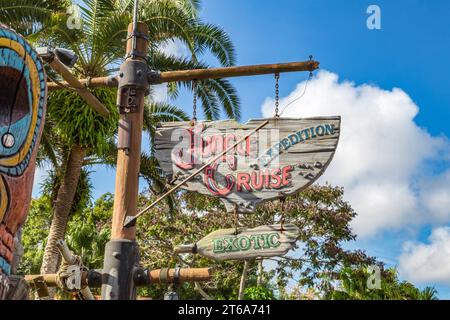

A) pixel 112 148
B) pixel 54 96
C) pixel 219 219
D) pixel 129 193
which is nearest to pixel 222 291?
pixel 219 219

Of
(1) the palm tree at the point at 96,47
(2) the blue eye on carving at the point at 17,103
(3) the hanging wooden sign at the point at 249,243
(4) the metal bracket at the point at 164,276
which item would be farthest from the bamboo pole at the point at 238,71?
(1) the palm tree at the point at 96,47

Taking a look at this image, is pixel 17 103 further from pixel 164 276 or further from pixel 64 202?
pixel 64 202

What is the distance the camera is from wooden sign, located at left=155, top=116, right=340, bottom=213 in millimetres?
5621

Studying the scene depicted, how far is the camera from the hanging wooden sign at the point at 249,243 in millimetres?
5391

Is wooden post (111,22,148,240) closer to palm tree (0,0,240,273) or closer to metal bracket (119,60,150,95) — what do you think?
metal bracket (119,60,150,95)

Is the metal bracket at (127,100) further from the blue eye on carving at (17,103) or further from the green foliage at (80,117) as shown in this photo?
the green foliage at (80,117)

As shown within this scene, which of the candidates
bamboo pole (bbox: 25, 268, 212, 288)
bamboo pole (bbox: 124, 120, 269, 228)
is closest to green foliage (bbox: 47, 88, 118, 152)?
bamboo pole (bbox: 124, 120, 269, 228)

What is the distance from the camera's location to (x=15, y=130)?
3867 mm

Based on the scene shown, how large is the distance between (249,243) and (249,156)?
3.11 feet

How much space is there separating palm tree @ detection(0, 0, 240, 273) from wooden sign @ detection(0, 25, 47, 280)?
762cm

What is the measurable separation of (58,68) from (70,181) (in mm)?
7134

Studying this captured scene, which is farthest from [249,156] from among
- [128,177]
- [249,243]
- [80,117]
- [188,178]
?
[80,117]
